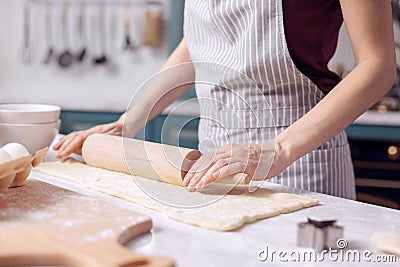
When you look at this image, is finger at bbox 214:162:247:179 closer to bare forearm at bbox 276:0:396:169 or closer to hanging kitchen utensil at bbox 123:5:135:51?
bare forearm at bbox 276:0:396:169

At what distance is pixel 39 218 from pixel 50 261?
14 cm

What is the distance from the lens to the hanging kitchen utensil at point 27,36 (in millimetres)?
3182

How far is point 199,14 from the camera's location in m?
1.35

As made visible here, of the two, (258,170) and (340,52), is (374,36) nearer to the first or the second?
(258,170)

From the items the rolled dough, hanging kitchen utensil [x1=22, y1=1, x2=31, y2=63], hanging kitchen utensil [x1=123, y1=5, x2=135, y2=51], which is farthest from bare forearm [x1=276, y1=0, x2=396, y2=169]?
hanging kitchen utensil [x1=22, y1=1, x2=31, y2=63]

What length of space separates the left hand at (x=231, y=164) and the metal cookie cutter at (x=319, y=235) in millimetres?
246

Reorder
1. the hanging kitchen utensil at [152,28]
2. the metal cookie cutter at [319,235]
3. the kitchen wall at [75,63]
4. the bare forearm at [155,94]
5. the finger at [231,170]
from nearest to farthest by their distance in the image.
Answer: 1. the metal cookie cutter at [319,235]
2. the finger at [231,170]
3. the bare forearm at [155,94]
4. the hanging kitchen utensil at [152,28]
5. the kitchen wall at [75,63]

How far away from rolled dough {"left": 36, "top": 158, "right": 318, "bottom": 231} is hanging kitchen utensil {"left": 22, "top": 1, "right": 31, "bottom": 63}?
2289 mm

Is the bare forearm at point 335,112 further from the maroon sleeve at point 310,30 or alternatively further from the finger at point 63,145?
the finger at point 63,145

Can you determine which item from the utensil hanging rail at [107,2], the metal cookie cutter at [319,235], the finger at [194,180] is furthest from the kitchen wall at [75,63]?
the metal cookie cutter at [319,235]

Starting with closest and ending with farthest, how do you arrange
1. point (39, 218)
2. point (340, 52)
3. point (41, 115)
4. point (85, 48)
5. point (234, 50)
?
point (39, 218) → point (41, 115) → point (234, 50) → point (340, 52) → point (85, 48)

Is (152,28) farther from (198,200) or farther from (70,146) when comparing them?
(198,200)

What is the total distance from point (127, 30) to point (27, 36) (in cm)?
58

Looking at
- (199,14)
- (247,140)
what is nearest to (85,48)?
(199,14)
